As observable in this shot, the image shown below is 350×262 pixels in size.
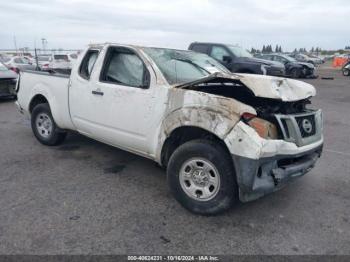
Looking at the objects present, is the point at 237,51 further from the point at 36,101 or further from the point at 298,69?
the point at 36,101

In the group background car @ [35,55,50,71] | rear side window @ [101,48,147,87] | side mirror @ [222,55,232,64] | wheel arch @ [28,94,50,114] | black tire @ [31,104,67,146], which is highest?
side mirror @ [222,55,232,64]

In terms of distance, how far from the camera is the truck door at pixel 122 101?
153 inches

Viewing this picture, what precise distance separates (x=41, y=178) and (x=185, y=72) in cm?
232

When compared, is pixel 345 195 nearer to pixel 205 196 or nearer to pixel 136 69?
pixel 205 196

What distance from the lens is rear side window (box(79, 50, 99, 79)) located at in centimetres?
473

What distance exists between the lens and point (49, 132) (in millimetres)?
5590

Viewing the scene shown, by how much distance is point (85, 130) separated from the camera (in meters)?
4.84

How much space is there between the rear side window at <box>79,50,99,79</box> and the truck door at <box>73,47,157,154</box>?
251mm

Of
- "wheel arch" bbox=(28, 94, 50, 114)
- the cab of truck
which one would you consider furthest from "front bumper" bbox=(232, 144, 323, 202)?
the cab of truck

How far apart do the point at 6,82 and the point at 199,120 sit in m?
9.13

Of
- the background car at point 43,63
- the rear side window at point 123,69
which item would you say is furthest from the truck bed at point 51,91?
the background car at point 43,63

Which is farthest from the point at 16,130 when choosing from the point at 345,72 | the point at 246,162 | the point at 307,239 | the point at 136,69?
the point at 345,72

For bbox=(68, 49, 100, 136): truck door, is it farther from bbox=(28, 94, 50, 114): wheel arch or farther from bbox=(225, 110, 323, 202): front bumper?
bbox=(225, 110, 323, 202): front bumper

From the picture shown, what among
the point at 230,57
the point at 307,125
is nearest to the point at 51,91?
the point at 307,125
